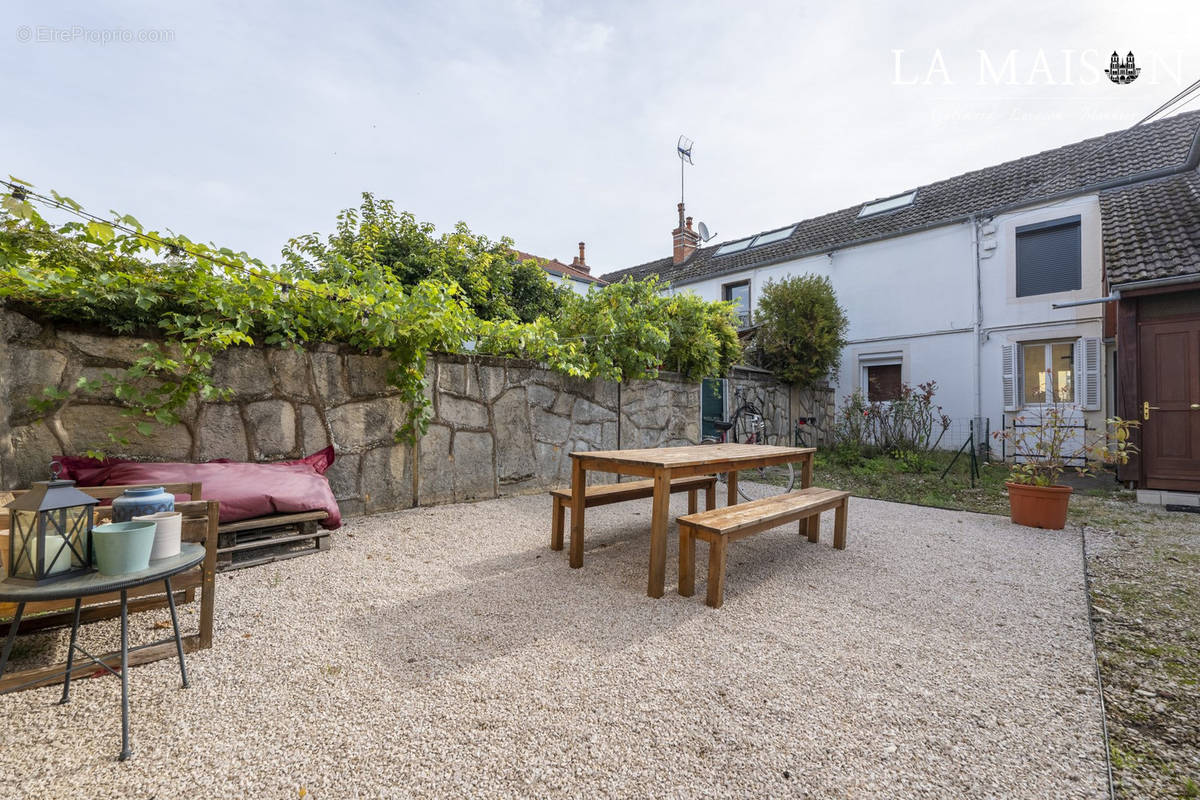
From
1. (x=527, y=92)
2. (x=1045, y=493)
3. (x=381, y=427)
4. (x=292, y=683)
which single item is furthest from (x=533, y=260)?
(x=292, y=683)

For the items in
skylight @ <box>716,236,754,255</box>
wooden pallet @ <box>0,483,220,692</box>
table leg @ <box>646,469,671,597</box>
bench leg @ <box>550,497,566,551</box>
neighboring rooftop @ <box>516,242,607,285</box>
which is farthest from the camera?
neighboring rooftop @ <box>516,242,607,285</box>

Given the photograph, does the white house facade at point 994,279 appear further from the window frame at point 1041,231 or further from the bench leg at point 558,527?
the bench leg at point 558,527

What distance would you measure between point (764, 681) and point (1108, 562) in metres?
3.19

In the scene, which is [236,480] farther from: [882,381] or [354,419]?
[882,381]

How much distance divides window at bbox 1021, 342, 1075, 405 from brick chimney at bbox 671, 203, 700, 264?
917 centimetres

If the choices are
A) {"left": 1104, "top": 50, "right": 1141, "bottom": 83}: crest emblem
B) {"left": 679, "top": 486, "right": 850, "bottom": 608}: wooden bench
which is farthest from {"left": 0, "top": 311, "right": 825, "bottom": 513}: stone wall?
{"left": 1104, "top": 50, "right": 1141, "bottom": 83}: crest emblem

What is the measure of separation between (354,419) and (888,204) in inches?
491

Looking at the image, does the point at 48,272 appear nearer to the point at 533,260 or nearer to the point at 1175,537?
the point at 1175,537

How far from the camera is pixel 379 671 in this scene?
69.5 inches

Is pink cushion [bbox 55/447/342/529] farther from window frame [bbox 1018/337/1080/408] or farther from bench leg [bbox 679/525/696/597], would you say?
window frame [bbox 1018/337/1080/408]

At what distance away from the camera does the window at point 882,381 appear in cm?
1036

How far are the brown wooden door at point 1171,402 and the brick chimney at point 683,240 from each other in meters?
11.2

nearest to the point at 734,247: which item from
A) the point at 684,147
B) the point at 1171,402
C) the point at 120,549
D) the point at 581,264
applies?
the point at 684,147

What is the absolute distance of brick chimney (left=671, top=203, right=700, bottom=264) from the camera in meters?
15.6
